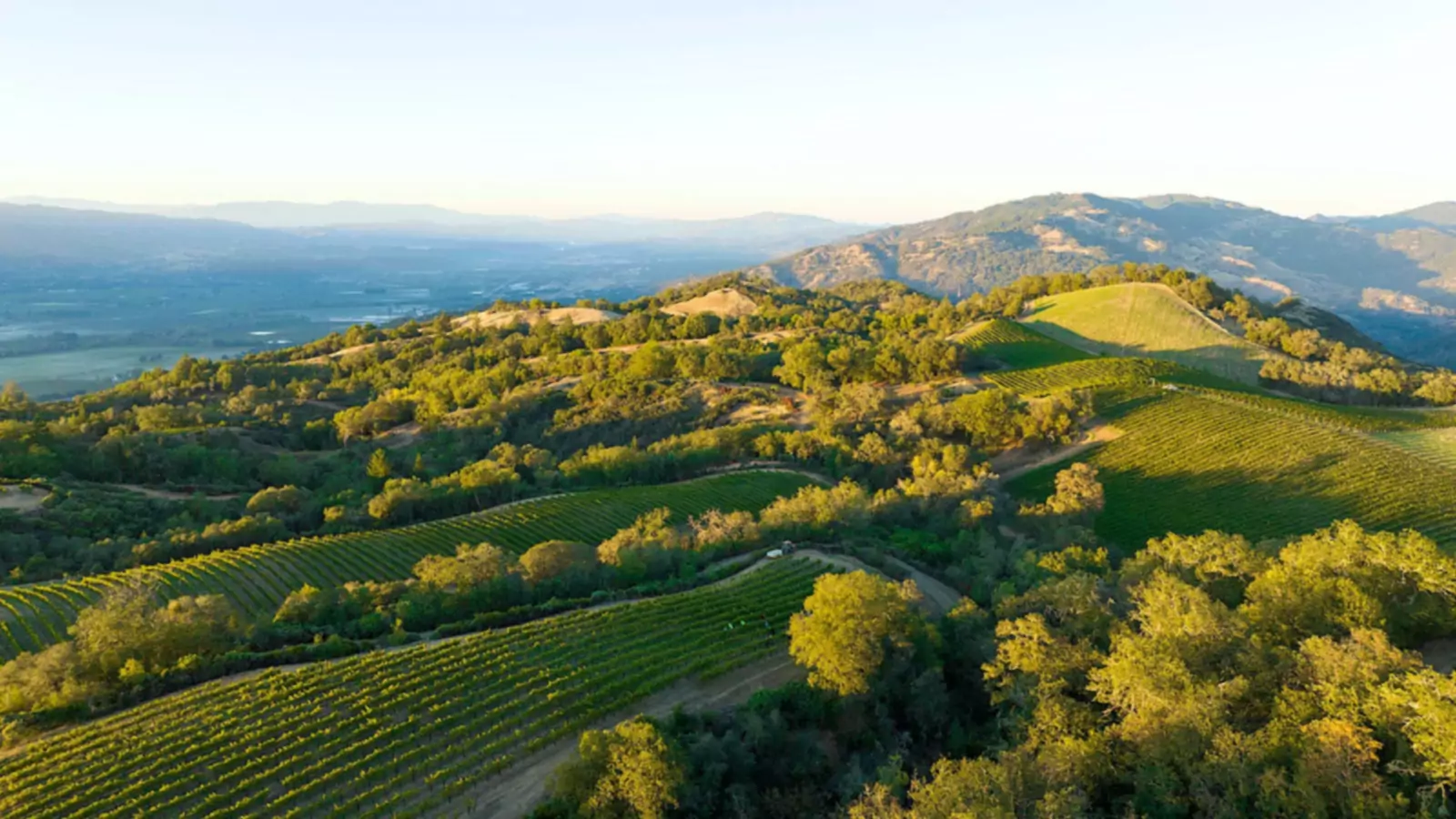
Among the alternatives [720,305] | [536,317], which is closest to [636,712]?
[536,317]

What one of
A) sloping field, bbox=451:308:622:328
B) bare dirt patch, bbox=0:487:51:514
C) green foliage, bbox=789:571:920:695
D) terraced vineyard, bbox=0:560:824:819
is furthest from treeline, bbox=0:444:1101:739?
sloping field, bbox=451:308:622:328

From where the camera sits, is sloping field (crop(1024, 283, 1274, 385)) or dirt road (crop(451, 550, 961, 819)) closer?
dirt road (crop(451, 550, 961, 819))

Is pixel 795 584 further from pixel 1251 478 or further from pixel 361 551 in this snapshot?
pixel 1251 478

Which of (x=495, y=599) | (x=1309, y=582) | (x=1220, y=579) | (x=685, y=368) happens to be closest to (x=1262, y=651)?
(x=1309, y=582)

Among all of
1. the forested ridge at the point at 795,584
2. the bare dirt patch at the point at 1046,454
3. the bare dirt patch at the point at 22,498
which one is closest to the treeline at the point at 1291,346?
the forested ridge at the point at 795,584

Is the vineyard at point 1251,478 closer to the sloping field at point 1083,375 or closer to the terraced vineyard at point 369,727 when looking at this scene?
the sloping field at point 1083,375

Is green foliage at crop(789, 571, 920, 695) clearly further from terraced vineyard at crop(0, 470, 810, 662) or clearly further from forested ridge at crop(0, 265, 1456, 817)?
terraced vineyard at crop(0, 470, 810, 662)
